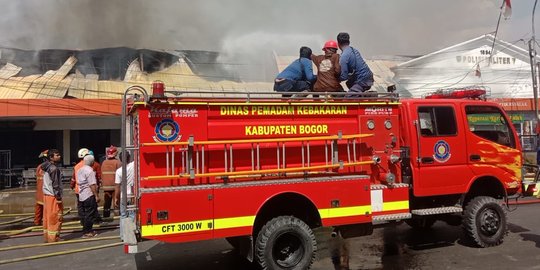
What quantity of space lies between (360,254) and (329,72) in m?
2.49

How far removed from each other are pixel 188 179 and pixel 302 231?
1.37m

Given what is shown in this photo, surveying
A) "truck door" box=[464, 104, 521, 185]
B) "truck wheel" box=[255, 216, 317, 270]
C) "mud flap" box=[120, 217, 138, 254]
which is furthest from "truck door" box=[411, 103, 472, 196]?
"mud flap" box=[120, 217, 138, 254]

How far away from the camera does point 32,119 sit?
1788 cm

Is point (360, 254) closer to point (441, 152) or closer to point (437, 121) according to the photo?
point (441, 152)

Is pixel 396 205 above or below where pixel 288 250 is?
above

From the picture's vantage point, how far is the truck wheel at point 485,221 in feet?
19.0

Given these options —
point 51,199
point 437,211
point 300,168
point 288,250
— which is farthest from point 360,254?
point 51,199

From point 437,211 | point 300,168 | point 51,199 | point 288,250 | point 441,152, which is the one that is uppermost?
point 441,152

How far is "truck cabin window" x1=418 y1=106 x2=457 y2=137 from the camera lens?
564 centimetres

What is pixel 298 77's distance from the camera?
5.96 m

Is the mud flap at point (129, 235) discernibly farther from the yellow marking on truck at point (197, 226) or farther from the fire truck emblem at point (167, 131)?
the fire truck emblem at point (167, 131)

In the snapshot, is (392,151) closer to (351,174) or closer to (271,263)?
(351,174)

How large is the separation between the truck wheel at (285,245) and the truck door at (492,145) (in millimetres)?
2637

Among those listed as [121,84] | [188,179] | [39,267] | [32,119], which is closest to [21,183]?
[32,119]
